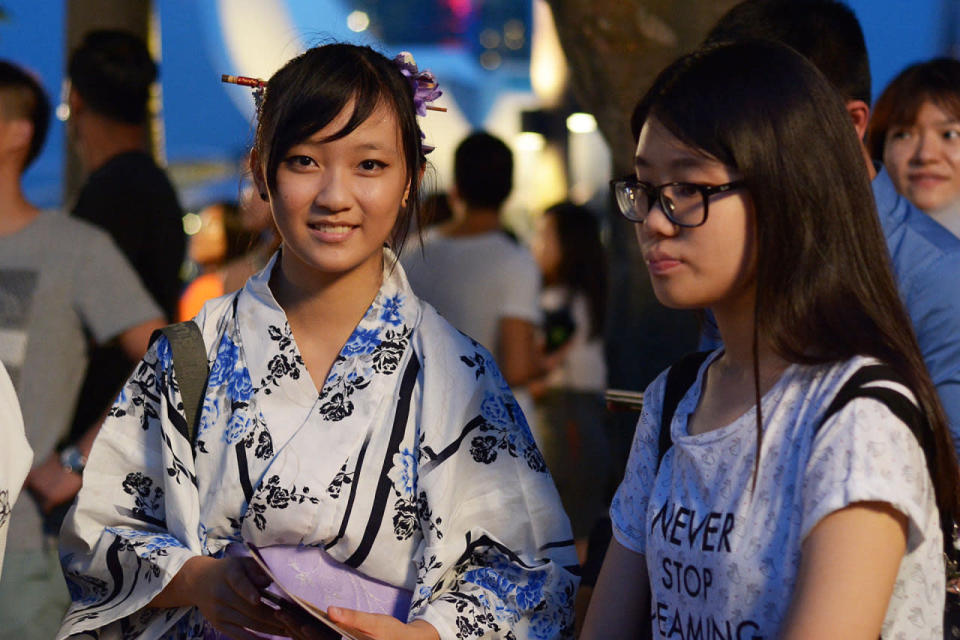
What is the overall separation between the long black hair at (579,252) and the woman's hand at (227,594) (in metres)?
4.65

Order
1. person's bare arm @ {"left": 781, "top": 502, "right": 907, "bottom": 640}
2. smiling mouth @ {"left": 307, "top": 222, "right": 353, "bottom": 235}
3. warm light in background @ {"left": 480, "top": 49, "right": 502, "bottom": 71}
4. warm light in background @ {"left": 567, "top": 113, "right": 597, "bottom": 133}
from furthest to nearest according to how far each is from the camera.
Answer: warm light in background @ {"left": 480, "top": 49, "right": 502, "bottom": 71}, warm light in background @ {"left": 567, "top": 113, "right": 597, "bottom": 133}, smiling mouth @ {"left": 307, "top": 222, "right": 353, "bottom": 235}, person's bare arm @ {"left": 781, "top": 502, "right": 907, "bottom": 640}

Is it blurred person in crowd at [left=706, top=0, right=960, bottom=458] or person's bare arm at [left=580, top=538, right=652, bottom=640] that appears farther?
blurred person in crowd at [left=706, top=0, right=960, bottom=458]

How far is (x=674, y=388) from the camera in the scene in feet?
6.61

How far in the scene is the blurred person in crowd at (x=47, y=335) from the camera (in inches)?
129

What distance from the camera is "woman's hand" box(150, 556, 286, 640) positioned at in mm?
1982

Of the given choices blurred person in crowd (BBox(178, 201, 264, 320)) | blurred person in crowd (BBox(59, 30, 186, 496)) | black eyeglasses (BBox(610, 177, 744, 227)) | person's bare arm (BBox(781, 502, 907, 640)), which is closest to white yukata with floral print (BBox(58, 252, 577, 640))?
black eyeglasses (BBox(610, 177, 744, 227))

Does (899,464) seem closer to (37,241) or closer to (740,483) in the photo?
(740,483)

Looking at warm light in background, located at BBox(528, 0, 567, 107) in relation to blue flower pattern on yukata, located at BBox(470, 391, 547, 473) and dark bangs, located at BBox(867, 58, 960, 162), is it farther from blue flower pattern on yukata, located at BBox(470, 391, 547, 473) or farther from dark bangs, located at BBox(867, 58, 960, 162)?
blue flower pattern on yukata, located at BBox(470, 391, 547, 473)

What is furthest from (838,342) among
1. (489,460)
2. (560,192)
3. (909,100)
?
(560,192)

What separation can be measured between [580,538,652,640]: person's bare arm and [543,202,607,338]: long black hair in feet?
15.4

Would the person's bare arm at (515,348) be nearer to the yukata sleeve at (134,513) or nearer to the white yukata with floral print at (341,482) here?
the white yukata with floral print at (341,482)

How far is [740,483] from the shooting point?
1.70 m

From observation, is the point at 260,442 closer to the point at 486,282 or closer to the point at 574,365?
the point at 486,282

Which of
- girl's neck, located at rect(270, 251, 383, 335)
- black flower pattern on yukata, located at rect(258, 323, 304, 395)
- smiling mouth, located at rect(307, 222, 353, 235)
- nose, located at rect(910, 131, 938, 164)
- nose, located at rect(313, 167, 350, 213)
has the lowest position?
black flower pattern on yukata, located at rect(258, 323, 304, 395)
